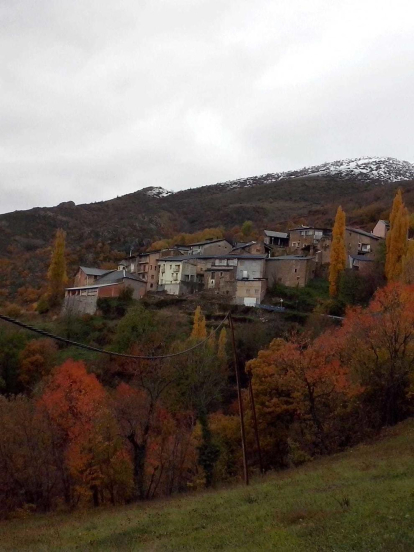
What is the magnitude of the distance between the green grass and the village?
176 feet

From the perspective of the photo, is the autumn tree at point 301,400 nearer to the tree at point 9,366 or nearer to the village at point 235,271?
the tree at point 9,366

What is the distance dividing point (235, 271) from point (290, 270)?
23.4ft

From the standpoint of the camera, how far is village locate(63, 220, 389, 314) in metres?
80.9

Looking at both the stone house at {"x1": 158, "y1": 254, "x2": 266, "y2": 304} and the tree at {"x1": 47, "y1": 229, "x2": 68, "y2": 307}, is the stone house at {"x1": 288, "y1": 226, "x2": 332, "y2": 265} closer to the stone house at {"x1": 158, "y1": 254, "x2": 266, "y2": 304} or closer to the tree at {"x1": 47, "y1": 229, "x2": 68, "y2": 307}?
the stone house at {"x1": 158, "y1": 254, "x2": 266, "y2": 304}

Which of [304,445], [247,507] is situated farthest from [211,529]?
[304,445]

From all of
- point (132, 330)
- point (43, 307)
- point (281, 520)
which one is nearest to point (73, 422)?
point (281, 520)

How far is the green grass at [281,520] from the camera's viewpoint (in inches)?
585

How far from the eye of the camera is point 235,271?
274ft

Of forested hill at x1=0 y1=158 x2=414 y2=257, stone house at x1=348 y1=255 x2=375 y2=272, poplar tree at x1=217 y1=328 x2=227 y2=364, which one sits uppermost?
forested hill at x1=0 y1=158 x2=414 y2=257

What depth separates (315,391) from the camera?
35688 mm

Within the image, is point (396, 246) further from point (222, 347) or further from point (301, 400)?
point (301, 400)

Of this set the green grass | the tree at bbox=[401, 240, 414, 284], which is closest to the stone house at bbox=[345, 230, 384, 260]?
the tree at bbox=[401, 240, 414, 284]

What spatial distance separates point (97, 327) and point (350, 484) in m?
55.3

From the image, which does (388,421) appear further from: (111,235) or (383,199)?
(383,199)
